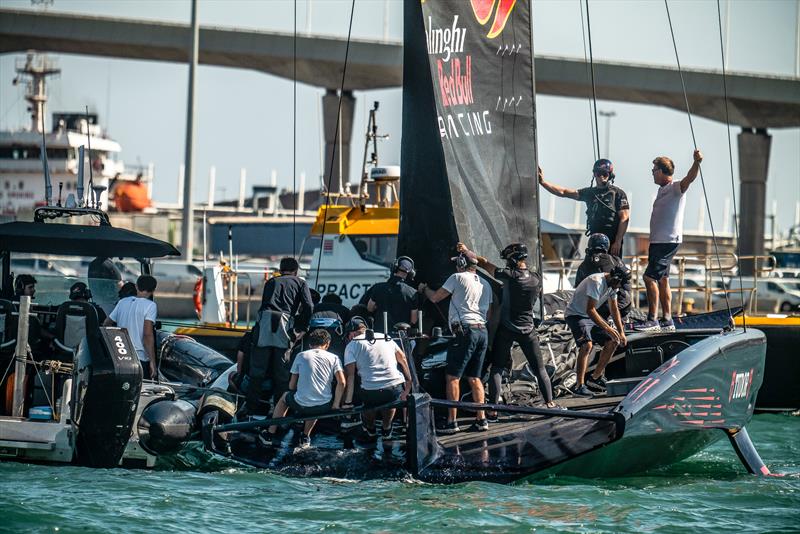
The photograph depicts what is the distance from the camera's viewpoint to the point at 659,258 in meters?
14.0

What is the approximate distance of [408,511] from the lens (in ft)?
34.0

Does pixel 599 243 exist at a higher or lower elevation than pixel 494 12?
lower

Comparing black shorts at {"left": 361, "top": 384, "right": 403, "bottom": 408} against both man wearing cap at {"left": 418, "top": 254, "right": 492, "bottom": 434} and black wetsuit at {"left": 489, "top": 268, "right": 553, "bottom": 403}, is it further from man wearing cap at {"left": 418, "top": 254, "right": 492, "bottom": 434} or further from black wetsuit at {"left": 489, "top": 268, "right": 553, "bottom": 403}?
black wetsuit at {"left": 489, "top": 268, "right": 553, "bottom": 403}

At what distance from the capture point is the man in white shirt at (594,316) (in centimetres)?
1270

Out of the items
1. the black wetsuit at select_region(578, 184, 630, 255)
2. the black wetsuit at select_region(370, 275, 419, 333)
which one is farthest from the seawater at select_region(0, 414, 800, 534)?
the black wetsuit at select_region(578, 184, 630, 255)

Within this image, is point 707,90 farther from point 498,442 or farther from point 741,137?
point 498,442

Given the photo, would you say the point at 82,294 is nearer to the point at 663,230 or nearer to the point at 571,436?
the point at 571,436

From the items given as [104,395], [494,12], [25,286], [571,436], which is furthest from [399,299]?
[25,286]

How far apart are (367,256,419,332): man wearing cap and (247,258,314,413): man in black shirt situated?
0.82m

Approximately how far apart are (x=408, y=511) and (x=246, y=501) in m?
1.44

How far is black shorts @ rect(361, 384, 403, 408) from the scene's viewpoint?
11.6 metres

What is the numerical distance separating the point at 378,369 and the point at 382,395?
24cm

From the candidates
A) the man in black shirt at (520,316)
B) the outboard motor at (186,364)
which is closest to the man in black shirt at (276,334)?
the outboard motor at (186,364)

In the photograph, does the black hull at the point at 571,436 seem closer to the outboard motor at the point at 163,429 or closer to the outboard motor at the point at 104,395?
the outboard motor at the point at 163,429
